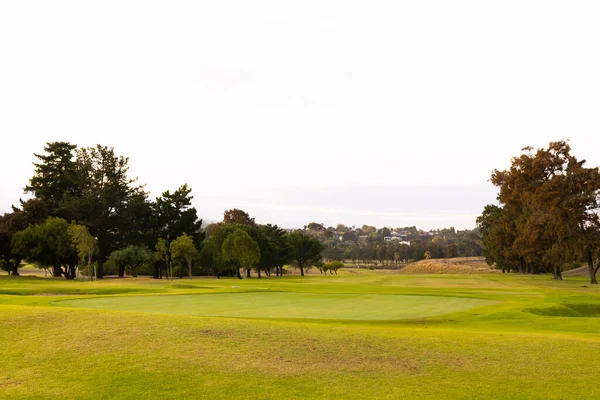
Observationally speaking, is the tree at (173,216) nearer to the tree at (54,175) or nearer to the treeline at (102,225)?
the treeline at (102,225)

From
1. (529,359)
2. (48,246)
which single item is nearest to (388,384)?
(529,359)

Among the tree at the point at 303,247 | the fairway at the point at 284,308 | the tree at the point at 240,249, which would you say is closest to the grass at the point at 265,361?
the fairway at the point at 284,308

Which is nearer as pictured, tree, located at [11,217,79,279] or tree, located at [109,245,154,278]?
tree, located at [11,217,79,279]

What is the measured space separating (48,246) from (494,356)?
7737cm

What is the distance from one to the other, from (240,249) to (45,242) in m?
33.0

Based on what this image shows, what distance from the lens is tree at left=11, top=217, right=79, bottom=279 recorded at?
249 feet

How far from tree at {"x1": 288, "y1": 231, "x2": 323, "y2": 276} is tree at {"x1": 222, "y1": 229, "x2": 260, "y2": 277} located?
35888 millimetres

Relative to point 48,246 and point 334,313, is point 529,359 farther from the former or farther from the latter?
point 48,246

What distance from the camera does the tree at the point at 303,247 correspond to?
133 meters

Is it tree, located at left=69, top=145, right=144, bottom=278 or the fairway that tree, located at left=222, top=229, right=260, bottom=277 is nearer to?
tree, located at left=69, top=145, right=144, bottom=278

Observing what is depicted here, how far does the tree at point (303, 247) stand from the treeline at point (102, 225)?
2401 centimetres

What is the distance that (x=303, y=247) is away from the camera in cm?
13612

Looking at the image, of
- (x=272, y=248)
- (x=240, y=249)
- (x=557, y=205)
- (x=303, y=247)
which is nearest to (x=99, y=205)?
(x=240, y=249)

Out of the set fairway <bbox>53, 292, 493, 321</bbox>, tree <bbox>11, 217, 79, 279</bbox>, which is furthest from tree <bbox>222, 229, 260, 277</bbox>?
fairway <bbox>53, 292, 493, 321</bbox>
